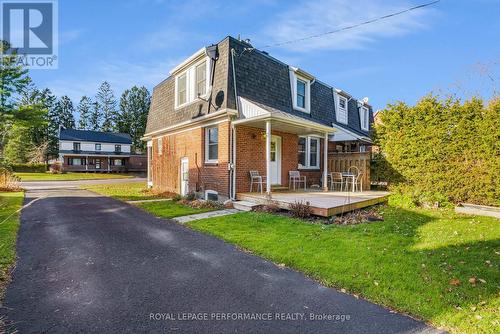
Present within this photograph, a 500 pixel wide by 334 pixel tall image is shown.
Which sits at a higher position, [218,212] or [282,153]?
[282,153]

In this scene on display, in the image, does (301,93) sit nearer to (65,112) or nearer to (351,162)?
(351,162)

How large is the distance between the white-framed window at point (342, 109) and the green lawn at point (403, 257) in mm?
9668

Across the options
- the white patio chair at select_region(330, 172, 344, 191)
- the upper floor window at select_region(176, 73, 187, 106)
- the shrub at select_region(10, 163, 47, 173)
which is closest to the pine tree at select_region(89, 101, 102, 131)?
the shrub at select_region(10, 163, 47, 173)

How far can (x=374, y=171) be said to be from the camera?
11.0 m

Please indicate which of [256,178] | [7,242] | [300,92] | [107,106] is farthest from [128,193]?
[107,106]

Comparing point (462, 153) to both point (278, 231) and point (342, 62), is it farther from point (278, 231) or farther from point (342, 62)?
point (342, 62)

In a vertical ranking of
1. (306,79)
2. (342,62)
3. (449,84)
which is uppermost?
(342,62)

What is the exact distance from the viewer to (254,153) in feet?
35.1

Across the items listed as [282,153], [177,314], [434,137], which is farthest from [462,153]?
[177,314]


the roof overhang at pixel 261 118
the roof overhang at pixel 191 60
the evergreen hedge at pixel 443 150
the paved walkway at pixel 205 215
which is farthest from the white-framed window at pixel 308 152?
the roof overhang at pixel 191 60

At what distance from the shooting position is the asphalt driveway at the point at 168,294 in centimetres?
279

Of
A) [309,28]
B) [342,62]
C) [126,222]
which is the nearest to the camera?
[126,222]

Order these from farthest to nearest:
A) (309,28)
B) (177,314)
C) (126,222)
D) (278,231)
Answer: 1. (309,28)
2. (126,222)
3. (278,231)
4. (177,314)

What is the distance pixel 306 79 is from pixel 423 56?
17.8ft
